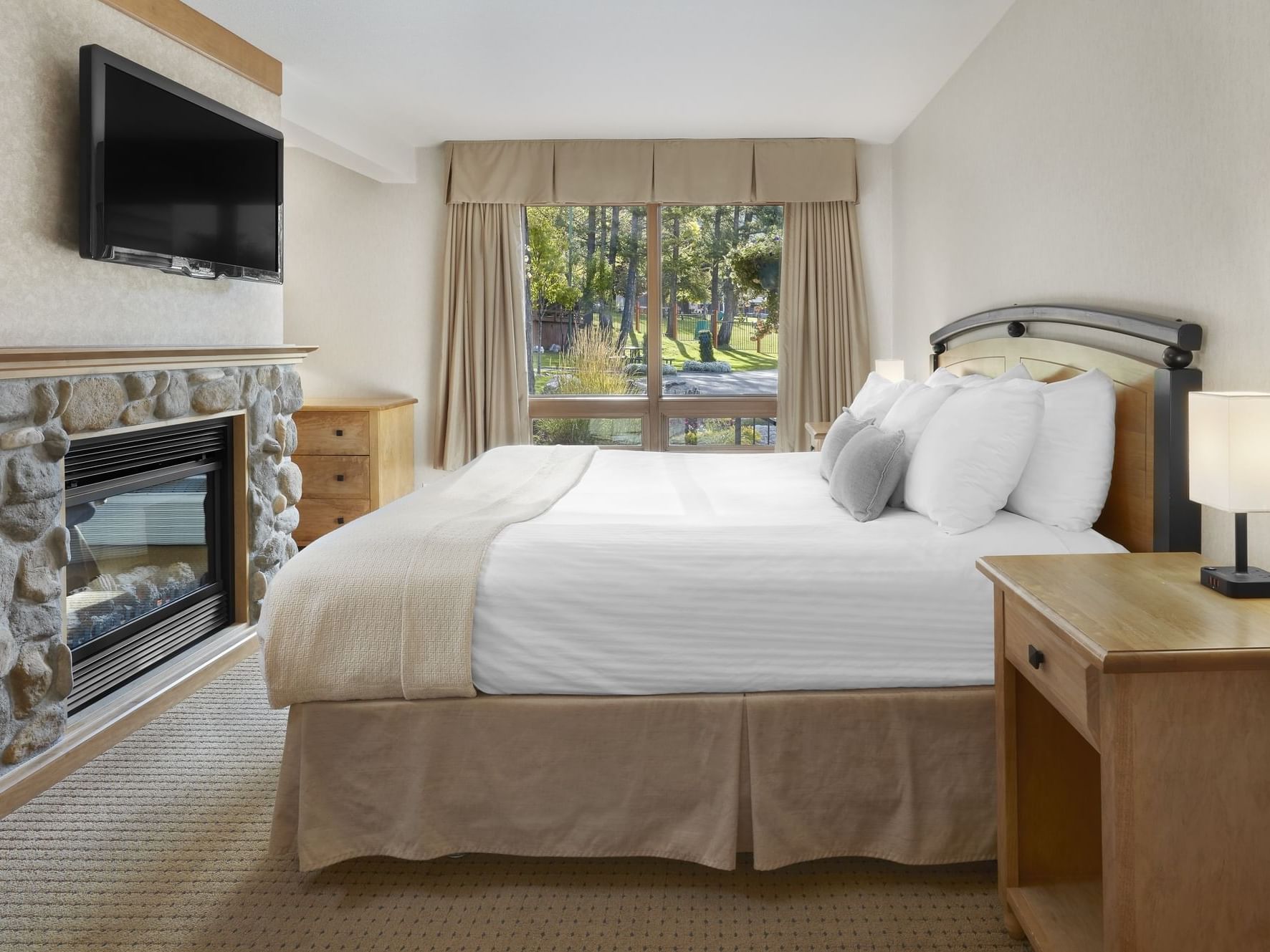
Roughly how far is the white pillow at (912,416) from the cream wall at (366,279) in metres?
3.42

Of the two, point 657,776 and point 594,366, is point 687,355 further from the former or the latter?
point 657,776

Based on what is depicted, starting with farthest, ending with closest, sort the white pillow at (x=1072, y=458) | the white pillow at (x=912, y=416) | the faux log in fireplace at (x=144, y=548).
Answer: the faux log in fireplace at (x=144, y=548) < the white pillow at (x=912, y=416) < the white pillow at (x=1072, y=458)

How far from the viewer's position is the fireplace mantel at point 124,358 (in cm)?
225

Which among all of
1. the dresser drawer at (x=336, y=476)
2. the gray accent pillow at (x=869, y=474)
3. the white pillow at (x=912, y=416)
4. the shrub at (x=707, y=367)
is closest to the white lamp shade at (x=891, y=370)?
the shrub at (x=707, y=367)

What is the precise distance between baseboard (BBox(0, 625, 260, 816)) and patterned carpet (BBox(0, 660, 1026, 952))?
118 mm

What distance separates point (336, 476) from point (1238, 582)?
4.41 meters

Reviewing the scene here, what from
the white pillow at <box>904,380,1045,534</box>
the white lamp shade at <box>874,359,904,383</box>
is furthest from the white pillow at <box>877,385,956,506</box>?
the white lamp shade at <box>874,359,904,383</box>

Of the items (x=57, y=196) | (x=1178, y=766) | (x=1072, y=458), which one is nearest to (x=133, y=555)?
(x=57, y=196)

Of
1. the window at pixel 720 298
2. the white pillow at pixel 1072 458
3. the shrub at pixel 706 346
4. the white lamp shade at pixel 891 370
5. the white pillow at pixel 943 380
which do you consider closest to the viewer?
the white pillow at pixel 1072 458

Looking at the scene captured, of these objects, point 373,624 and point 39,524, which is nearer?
point 373,624

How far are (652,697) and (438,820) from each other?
0.55 meters

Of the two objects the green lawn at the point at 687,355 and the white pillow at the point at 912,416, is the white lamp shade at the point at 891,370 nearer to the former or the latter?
the green lawn at the point at 687,355

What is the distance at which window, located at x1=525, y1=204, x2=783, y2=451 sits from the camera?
5555 millimetres

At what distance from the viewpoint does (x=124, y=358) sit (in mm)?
2670
